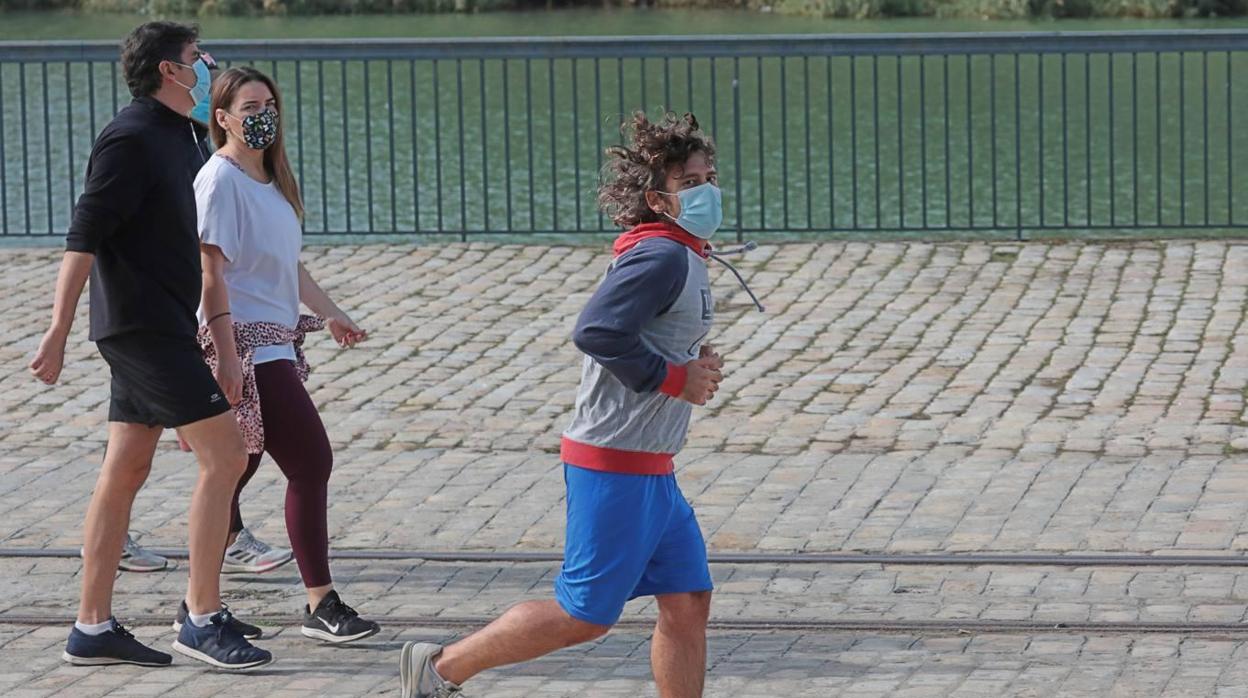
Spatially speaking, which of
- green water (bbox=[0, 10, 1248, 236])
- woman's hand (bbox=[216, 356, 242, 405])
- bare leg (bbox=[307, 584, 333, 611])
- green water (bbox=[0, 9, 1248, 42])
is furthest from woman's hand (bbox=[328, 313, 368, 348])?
green water (bbox=[0, 9, 1248, 42])

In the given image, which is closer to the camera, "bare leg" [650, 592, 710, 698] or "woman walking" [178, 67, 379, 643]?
"bare leg" [650, 592, 710, 698]

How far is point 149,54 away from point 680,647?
2.20 meters

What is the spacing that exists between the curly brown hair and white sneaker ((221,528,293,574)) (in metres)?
2.46

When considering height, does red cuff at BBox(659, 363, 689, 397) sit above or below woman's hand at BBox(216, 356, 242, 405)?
above

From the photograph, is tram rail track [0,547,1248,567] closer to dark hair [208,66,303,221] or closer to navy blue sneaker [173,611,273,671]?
navy blue sneaker [173,611,273,671]

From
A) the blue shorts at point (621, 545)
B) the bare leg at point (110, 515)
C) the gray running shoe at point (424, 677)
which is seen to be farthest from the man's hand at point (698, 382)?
the bare leg at point (110, 515)

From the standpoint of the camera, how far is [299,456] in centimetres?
630

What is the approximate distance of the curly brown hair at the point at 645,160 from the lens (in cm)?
501

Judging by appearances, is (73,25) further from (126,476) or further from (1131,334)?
(126,476)

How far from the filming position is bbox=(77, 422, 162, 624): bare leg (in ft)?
19.9

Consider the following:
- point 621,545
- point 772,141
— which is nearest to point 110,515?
point 621,545

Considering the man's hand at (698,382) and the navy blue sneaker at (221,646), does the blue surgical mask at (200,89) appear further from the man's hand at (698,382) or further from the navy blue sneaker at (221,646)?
the man's hand at (698,382)

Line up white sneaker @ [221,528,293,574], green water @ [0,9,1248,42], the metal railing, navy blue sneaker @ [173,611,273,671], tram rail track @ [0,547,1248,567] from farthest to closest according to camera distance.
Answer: green water @ [0,9,1248,42] < the metal railing < white sneaker @ [221,528,293,574] < tram rail track @ [0,547,1248,567] < navy blue sneaker @ [173,611,273,671]

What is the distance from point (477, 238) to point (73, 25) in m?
30.7
